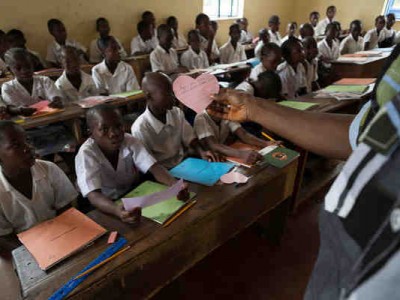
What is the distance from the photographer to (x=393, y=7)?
7727 mm

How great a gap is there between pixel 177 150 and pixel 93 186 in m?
0.74

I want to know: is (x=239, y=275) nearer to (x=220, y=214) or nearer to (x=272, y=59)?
(x=220, y=214)

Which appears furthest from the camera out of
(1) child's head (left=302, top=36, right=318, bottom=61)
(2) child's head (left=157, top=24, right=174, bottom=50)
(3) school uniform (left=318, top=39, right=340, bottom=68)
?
(3) school uniform (left=318, top=39, right=340, bottom=68)

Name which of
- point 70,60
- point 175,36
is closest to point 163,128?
point 70,60

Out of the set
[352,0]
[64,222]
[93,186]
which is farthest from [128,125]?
[352,0]

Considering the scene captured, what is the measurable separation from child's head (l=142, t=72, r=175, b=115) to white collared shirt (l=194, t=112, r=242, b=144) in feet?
0.78

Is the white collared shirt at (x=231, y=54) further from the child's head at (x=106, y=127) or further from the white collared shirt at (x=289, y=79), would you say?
the child's head at (x=106, y=127)

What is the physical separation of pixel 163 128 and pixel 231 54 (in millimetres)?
4388

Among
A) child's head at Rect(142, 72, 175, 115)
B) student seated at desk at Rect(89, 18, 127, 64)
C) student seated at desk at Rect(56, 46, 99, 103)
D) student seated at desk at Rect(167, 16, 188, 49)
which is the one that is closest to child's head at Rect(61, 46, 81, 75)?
student seated at desk at Rect(56, 46, 99, 103)

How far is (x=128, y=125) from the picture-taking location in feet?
9.20

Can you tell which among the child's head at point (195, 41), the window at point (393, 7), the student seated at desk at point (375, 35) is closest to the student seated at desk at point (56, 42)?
the child's head at point (195, 41)

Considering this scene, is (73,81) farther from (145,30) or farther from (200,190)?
(145,30)

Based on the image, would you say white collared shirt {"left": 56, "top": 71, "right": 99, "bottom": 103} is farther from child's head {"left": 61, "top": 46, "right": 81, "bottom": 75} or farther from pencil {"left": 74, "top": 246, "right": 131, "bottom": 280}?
pencil {"left": 74, "top": 246, "right": 131, "bottom": 280}

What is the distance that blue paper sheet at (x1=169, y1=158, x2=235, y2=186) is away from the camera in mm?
1436
